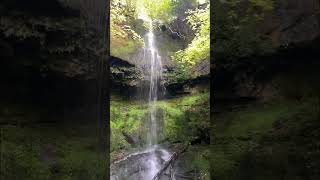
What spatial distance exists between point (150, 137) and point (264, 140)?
9.28 metres

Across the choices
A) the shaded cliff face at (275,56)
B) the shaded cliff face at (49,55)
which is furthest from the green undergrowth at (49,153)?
the shaded cliff face at (275,56)

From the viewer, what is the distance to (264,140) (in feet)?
15.3

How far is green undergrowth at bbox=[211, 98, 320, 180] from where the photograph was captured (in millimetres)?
4484

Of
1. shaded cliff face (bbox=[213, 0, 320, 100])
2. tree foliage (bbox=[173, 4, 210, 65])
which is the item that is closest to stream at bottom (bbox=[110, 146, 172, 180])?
tree foliage (bbox=[173, 4, 210, 65])

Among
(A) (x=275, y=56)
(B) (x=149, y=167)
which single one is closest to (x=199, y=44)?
(B) (x=149, y=167)

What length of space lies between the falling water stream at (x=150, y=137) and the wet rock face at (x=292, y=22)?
6.05 metres

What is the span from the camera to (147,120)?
14086 mm

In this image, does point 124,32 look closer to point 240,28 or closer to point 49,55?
point 49,55

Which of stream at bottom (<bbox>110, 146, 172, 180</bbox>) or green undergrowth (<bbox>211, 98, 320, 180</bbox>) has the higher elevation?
green undergrowth (<bbox>211, 98, 320, 180</bbox>)

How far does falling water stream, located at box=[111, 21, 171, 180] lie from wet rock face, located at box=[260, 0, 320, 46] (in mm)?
6050

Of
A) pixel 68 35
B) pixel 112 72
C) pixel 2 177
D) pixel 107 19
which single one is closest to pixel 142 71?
pixel 112 72

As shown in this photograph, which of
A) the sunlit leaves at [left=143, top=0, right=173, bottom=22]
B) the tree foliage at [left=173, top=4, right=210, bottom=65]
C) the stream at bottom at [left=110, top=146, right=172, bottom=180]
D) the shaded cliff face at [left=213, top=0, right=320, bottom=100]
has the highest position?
the sunlit leaves at [left=143, top=0, right=173, bottom=22]

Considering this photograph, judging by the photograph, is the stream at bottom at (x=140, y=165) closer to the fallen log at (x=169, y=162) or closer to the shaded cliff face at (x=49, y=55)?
the fallen log at (x=169, y=162)

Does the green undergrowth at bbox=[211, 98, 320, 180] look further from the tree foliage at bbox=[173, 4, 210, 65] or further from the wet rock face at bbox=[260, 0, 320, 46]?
the tree foliage at bbox=[173, 4, 210, 65]
